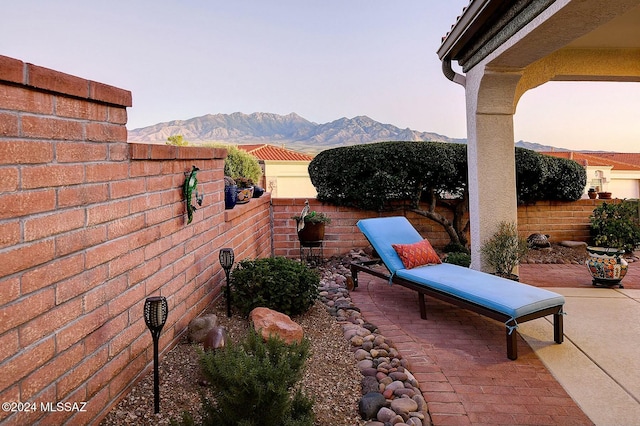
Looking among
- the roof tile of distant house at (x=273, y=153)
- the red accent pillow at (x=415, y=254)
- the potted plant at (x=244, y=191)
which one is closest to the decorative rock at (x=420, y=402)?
the red accent pillow at (x=415, y=254)

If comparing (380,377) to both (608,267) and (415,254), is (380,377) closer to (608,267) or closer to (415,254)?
(415,254)

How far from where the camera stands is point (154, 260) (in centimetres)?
309

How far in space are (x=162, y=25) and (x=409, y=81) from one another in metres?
10.6

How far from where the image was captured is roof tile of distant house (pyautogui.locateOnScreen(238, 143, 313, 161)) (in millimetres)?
33344

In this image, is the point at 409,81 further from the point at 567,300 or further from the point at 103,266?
the point at 103,266

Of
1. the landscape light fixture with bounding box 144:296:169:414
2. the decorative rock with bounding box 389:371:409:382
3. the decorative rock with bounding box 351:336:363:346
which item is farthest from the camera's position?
the decorative rock with bounding box 351:336:363:346

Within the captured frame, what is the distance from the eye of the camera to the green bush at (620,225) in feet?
19.6

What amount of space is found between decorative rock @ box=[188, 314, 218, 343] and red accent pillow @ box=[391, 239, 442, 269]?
7.72 feet

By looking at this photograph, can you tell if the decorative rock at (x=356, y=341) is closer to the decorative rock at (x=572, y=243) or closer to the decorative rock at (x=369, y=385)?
the decorative rock at (x=369, y=385)

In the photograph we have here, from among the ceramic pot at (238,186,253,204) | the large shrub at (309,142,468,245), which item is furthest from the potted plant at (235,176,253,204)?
the large shrub at (309,142,468,245)

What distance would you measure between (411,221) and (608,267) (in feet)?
10.5

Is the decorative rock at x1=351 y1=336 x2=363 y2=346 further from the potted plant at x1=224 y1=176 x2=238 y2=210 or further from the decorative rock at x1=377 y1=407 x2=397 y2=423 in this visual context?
the potted plant at x1=224 y1=176 x2=238 y2=210

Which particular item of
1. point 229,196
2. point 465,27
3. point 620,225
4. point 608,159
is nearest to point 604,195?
point 620,225

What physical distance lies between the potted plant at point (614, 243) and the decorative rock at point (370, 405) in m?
4.50
